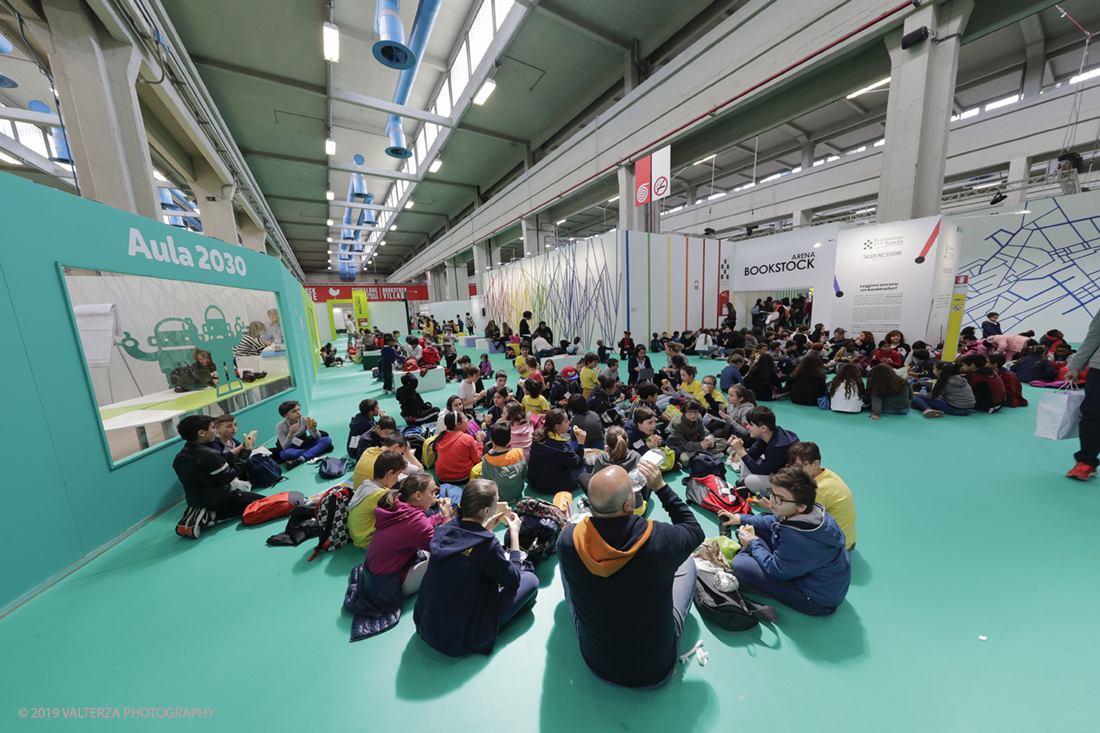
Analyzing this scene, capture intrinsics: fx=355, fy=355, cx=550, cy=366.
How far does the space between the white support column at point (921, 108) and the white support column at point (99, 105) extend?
12.2 metres

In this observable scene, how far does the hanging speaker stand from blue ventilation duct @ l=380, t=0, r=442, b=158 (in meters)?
8.32

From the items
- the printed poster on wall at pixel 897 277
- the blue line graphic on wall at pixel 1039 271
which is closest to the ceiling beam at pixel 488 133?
the printed poster on wall at pixel 897 277

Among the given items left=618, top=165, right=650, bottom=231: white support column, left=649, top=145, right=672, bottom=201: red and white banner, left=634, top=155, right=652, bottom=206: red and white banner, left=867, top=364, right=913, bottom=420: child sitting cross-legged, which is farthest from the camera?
left=618, top=165, right=650, bottom=231: white support column

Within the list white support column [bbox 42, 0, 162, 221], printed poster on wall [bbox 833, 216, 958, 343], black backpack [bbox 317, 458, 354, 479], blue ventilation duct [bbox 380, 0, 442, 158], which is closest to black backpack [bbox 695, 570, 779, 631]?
black backpack [bbox 317, 458, 354, 479]

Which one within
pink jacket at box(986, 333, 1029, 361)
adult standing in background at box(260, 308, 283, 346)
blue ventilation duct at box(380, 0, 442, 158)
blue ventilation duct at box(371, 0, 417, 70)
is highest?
blue ventilation duct at box(380, 0, 442, 158)

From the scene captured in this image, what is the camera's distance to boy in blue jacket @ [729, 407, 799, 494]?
9.89 ft

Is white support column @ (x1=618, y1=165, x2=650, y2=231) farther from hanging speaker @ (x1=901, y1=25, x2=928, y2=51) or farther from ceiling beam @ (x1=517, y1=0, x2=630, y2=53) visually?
hanging speaker @ (x1=901, y1=25, x2=928, y2=51)

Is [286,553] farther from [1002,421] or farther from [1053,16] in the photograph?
[1053,16]

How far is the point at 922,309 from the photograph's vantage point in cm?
720

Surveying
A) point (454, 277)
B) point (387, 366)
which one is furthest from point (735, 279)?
point (454, 277)

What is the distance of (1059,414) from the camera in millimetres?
3213

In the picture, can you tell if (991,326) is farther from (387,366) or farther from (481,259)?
(481,259)

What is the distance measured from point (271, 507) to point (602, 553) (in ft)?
11.6

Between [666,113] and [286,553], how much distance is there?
1171cm
